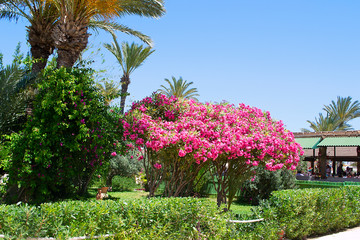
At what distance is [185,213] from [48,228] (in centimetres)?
228

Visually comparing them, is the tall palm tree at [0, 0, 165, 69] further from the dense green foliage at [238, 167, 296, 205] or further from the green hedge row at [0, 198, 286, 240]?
the dense green foliage at [238, 167, 296, 205]

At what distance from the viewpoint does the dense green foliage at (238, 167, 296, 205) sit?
49.8 ft

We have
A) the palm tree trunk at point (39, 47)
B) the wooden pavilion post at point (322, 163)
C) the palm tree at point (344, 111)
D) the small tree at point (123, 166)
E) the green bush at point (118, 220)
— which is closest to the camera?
the green bush at point (118, 220)

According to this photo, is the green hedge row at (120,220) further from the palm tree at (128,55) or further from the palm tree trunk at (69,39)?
the palm tree at (128,55)

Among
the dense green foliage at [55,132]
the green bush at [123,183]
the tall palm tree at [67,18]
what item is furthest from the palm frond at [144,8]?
the green bush at [123,183]

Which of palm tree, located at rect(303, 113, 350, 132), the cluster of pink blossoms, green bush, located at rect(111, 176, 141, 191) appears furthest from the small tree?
palm tree, located at rect(303, 113, 350, 132)

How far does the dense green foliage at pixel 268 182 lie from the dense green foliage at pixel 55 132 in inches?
312

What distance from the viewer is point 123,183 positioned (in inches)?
907

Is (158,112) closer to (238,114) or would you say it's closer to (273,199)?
(238,114)

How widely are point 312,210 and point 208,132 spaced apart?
3336 mm

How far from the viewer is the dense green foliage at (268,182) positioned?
49.8 feet

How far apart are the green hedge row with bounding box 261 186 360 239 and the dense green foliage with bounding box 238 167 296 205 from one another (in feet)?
14.0

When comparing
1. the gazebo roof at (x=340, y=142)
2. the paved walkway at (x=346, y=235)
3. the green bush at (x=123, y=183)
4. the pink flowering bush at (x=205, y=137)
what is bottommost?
the paved walkway at (x=346, y=235)

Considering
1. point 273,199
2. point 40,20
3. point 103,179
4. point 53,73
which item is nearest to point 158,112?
point 53,73
